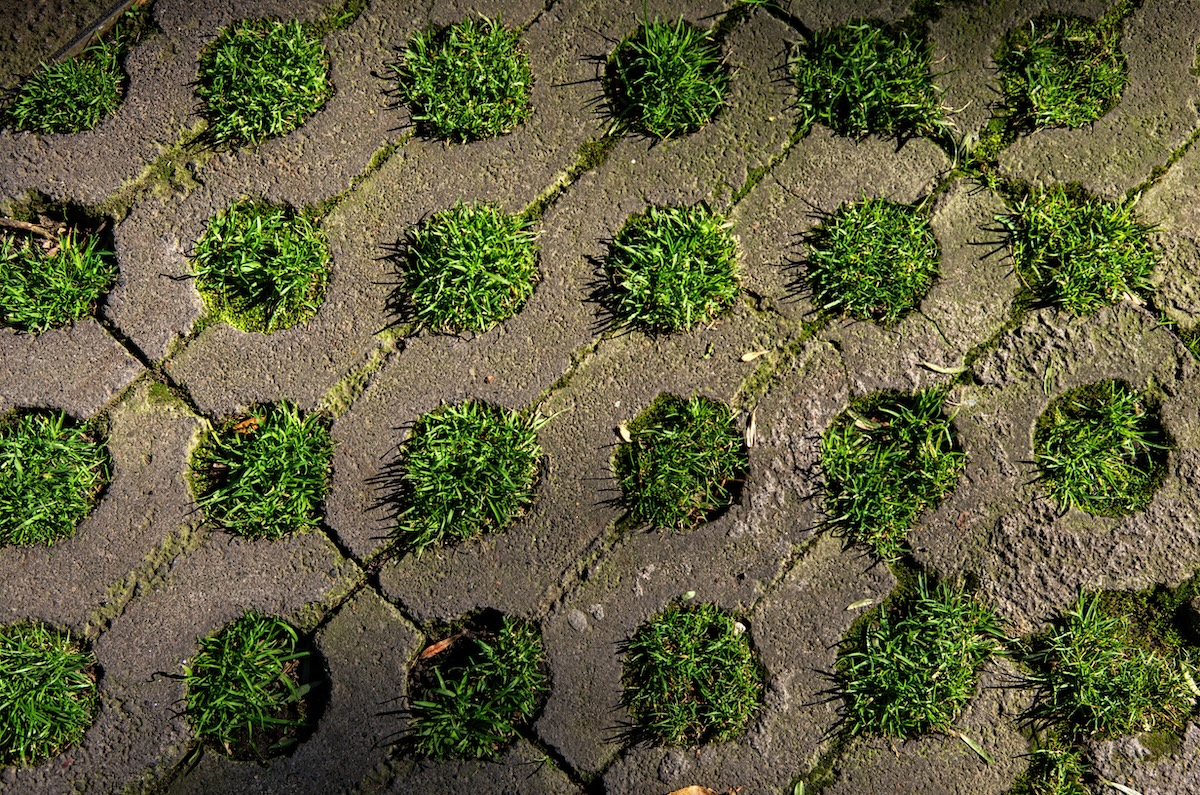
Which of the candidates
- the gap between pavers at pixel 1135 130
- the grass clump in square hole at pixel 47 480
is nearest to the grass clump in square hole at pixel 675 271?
the gap between pavers at pixel 1135 130

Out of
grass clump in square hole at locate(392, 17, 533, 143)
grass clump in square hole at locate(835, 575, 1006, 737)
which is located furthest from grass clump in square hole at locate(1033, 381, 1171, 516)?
grass clump in square hole at locate(392, 17, 533, 143)

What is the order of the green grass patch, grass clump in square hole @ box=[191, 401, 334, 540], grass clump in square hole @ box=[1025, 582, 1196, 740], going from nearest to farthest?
grass clump in square hole @ box=[1025, 582, 1196, 740]
grass clump in square hole @ box=[191, 401, 334, 540]
the green grass patch

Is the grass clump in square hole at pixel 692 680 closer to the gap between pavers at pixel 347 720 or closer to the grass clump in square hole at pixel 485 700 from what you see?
the grass clump in square hole at pixel 485 700

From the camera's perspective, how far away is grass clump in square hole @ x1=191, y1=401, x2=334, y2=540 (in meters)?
2.49

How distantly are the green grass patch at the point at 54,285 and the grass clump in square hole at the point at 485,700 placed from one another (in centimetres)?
138

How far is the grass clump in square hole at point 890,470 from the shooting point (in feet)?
8.02

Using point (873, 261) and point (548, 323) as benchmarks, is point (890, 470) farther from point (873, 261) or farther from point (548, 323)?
point (548, 323)

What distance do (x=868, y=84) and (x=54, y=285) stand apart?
7.47 feet

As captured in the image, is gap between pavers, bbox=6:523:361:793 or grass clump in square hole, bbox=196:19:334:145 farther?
grass clump in square hole, bbox=196:19:334:145

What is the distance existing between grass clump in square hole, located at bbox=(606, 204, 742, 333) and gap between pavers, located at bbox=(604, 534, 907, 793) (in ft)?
2.27

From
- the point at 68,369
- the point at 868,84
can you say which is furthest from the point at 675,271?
the point at 68,369

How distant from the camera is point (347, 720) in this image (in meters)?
2.42

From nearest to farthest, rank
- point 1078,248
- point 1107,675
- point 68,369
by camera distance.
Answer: point 1107,675
point 1078,248
point 68,369

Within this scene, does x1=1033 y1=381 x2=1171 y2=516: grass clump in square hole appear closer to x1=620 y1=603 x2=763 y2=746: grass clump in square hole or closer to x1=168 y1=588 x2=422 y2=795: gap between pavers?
x1=620 y1=603 x2=763 y2=746: grass clump in square hole
